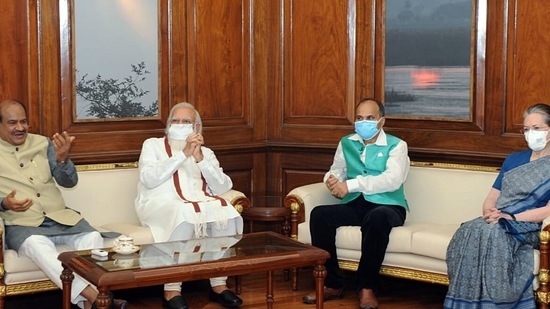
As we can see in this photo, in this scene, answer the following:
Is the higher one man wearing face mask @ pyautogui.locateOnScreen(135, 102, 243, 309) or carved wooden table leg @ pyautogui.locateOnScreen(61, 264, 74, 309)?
man wearing face mask @ pyautogui.locateOnScreen(135, 102, 243, 309)

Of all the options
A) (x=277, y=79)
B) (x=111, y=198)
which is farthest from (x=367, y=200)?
(x=111, y=198)

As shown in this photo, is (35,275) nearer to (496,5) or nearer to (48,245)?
(48,245)

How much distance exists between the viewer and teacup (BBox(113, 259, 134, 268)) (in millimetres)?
4309

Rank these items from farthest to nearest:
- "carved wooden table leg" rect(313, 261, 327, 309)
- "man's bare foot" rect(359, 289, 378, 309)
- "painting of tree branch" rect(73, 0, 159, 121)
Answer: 1. "painting of tree branch" rect(73, 0, 159, 121)
2. "man's bare foot" rect(359, 289, 378, 309)
3. "carved wooden table leg" rect(313, 261, 327, 309)

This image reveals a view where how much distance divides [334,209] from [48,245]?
1789 millimetres

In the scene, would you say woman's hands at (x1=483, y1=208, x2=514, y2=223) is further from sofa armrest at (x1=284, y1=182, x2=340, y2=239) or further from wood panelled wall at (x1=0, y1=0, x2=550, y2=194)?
sofa armrest at (x1=284, y1=182, x2=340, y2=239)

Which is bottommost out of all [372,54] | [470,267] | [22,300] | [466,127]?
[22,300]

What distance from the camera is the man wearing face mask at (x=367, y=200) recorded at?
18.0ft

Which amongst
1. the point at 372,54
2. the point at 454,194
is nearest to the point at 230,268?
the point at 454,194

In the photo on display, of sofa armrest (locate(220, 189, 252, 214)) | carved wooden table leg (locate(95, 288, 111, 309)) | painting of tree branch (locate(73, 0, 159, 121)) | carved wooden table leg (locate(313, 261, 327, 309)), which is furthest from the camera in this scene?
painting of tree branch (locate(73, 0, 159, 121))

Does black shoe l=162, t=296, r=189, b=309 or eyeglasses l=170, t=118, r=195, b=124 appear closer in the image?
black shoe l=162, t=296, r=189, b=309

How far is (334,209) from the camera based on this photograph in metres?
5.75

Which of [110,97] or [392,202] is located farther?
[110,97]

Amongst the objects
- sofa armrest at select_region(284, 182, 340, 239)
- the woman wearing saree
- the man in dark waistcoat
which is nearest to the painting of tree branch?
the man in dark waistcoat
